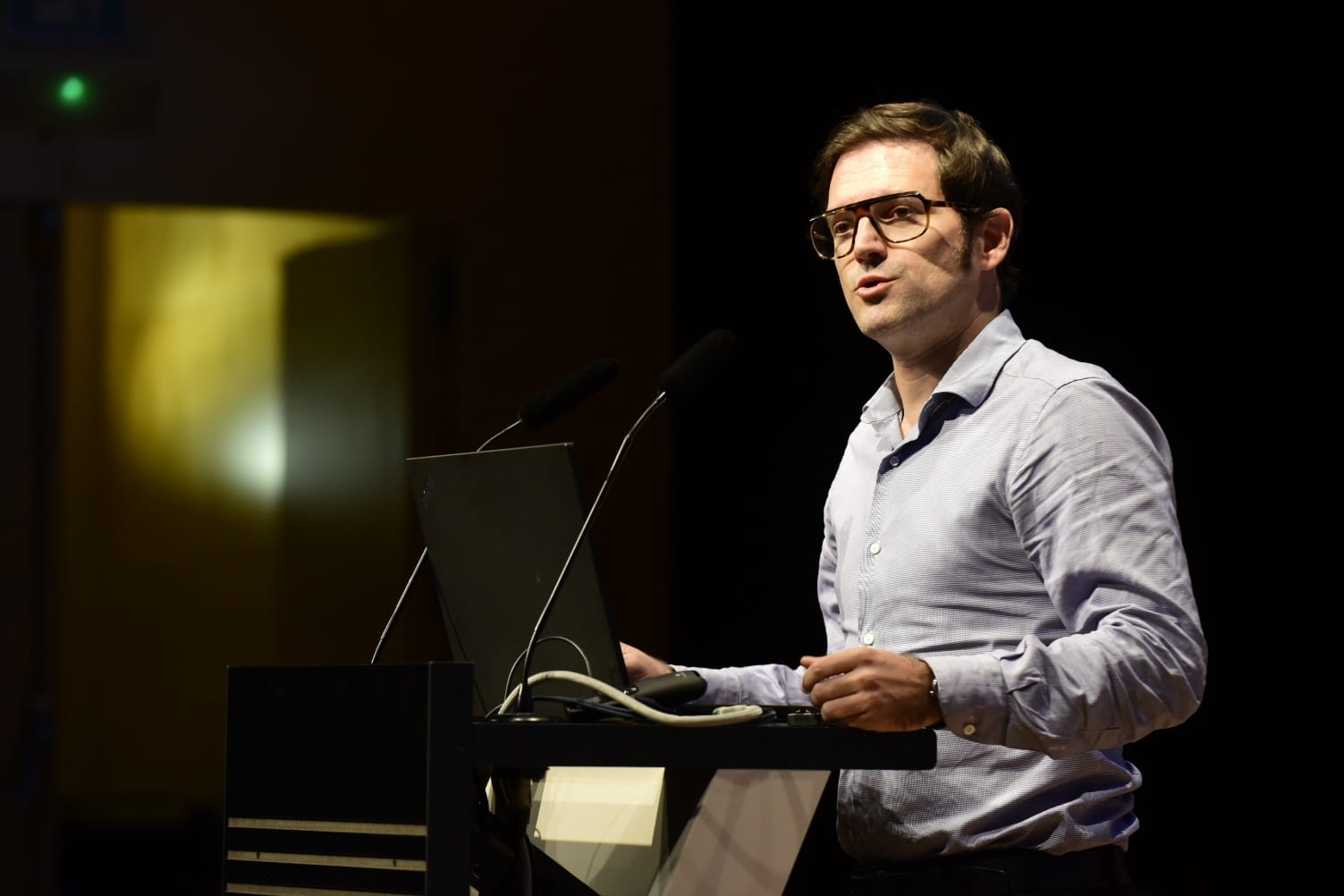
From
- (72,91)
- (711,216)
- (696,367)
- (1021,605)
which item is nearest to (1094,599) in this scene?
(1021,605)

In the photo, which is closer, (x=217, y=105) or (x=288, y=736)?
(x=288, y=736)

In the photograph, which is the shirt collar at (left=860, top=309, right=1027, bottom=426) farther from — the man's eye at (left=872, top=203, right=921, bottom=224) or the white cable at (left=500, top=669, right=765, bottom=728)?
the white cable at (left=500, top=669, right=765, bottom=728)

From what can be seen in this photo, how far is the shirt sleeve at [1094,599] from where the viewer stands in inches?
56.4

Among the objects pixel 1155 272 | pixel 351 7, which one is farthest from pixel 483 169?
pixel 1155 272

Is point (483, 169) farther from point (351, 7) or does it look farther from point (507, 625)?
point (507, 625)

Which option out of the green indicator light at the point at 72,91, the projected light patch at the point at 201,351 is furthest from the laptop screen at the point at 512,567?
the projected light patch at the point at 201,351

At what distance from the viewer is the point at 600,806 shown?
1.77 meters

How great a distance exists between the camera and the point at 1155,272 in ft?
13.0

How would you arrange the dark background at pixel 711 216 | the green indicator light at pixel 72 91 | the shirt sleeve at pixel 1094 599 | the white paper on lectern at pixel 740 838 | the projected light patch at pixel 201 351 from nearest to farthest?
1. the shirt sleeve at pixel 1094 599
2. the white paper on lectern at pixel 740 838
3. the dark background at pixel 711 216
4. the green indicator light at pixel 72 91
5. the projected light patch at pixel 201 351

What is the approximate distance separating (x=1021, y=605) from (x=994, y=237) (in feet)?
1.63

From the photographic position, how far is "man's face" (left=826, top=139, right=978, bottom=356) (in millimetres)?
1873

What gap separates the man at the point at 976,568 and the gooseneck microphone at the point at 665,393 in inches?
9.8

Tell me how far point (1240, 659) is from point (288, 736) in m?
2.97

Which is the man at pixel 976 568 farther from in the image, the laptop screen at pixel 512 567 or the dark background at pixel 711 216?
the dark background at pixel 711 216
